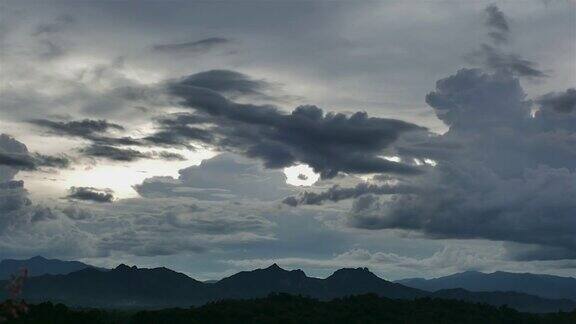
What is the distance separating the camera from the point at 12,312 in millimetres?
25359

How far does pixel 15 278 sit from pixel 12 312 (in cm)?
121

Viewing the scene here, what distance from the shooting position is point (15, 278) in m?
24.9
